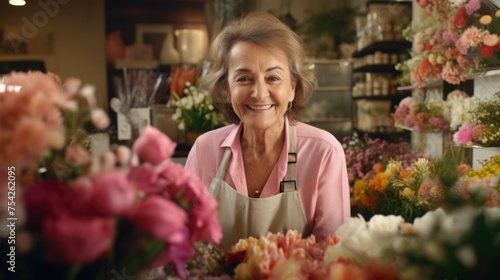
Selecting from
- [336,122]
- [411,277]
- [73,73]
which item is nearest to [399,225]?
[411,277]

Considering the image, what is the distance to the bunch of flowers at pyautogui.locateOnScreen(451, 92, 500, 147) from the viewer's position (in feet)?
6.51

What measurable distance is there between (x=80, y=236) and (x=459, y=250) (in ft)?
1.33

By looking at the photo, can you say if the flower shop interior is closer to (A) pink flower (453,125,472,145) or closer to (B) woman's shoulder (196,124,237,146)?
(A) pink flower (453,125,472,145)

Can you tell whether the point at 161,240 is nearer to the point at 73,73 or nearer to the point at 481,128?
the point at 481,128

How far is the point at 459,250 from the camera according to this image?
50 centimetres

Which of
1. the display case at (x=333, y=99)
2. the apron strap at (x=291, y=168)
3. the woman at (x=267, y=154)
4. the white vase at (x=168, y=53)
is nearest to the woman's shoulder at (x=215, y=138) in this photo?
the woman at (x=267, y=154)

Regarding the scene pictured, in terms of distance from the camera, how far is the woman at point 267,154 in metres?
1.44

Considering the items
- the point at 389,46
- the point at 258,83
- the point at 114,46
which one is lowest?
the point at 258,83

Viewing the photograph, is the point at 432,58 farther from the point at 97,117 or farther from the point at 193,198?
the point at 97,117

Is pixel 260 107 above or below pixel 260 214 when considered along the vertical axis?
above

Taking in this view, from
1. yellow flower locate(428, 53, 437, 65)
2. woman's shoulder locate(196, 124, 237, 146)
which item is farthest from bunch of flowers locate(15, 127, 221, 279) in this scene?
yellow flower locate(428, 53, 437, 65)

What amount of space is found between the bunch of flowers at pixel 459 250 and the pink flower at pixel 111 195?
326 millimetres

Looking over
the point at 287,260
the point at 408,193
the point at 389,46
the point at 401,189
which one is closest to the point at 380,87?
the point at 389,46

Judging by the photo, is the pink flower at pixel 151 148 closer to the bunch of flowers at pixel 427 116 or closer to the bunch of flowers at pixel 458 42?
the bunch of flowers at pixel 458 42
